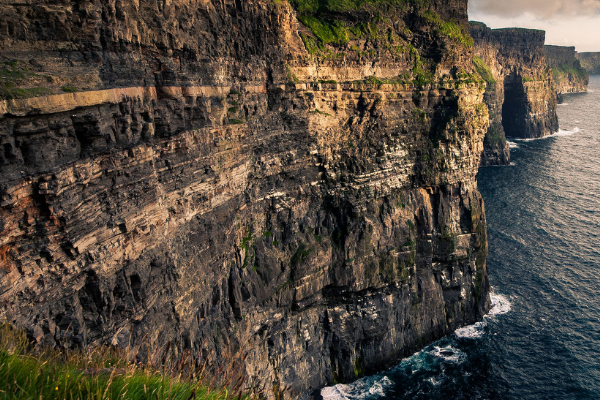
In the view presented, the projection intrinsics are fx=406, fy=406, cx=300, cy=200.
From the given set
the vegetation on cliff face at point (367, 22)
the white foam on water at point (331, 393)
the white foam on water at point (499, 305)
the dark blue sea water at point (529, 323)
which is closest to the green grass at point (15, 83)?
the vegetation on cliff face at point (367, 22)

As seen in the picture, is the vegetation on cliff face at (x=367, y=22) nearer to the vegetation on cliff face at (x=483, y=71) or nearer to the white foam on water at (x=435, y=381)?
the white foam on water at (x=435, y=381)

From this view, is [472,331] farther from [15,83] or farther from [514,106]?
[514,106]

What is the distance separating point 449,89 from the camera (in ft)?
156

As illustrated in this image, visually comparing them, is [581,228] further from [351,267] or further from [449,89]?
[351,267]

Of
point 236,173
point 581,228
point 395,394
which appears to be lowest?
point 395,394

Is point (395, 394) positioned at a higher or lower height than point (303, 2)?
lower

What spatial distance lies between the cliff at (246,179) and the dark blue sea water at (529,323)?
2904 mm

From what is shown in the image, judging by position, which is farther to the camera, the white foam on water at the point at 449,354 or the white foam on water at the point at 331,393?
the white foam on water at the point at 449,354

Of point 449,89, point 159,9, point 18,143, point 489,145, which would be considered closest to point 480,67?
point 489,145

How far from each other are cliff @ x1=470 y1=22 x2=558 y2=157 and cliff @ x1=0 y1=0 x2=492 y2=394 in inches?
4104

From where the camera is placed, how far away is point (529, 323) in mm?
49688

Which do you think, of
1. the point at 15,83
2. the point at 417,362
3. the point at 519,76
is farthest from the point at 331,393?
the point at 519,76

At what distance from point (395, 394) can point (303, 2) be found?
40.9 m

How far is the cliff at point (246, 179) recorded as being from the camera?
17844mm
